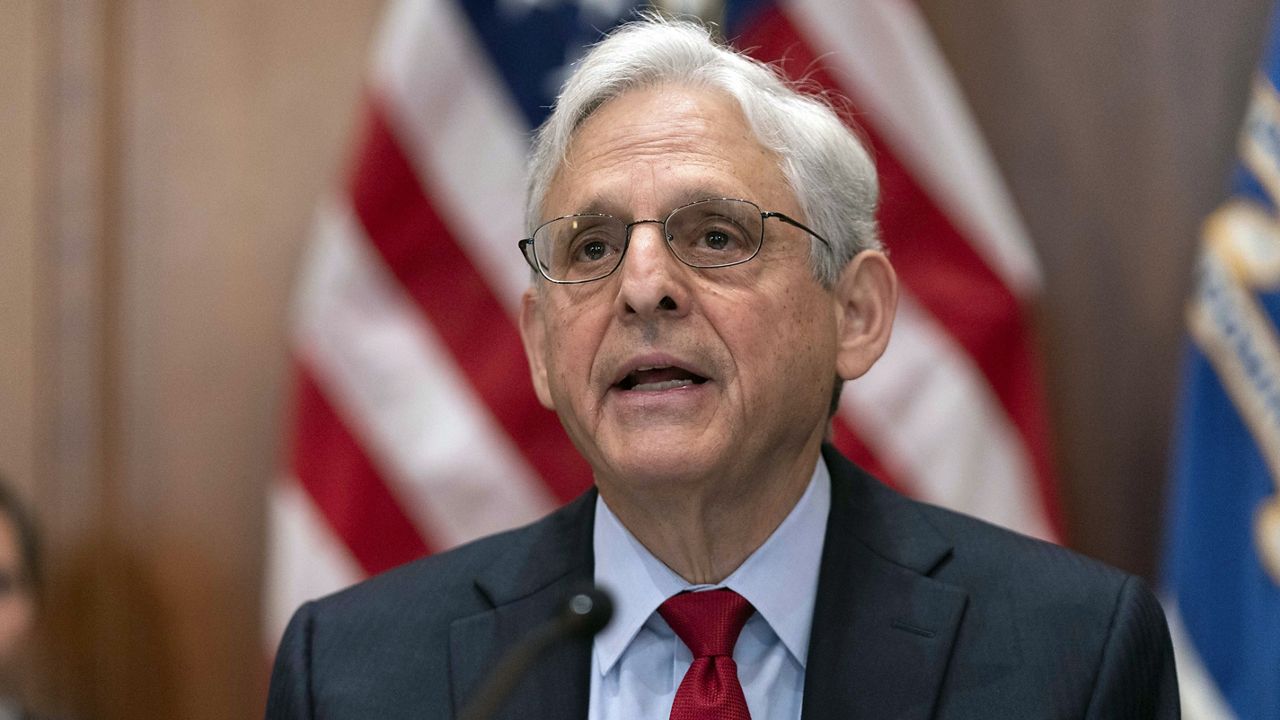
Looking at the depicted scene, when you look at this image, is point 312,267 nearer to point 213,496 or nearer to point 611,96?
point 213,496

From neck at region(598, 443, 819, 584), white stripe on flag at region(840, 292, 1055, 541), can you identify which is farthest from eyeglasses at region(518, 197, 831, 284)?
white stripe on flag at region(840, 292, 1055, 541)

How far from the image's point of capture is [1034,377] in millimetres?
2691

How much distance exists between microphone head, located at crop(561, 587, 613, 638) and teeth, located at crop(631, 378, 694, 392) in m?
0.42

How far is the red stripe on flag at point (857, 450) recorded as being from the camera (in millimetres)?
2723

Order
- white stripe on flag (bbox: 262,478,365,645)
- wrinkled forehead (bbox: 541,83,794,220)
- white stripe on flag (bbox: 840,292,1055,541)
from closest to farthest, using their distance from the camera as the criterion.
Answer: wrinkled forehead (bbox: 541,83,794,220) → white stripe on flag (bbox: 840,292,1055,541) → white stripe on flag (bbox: 262,478,365,645)

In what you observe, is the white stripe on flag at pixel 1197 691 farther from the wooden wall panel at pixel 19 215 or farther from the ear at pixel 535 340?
the wooden wall panel at pixel 19 215

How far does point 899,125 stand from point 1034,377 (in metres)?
0.59

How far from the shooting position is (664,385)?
1.68m

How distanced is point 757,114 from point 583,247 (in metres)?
0.30

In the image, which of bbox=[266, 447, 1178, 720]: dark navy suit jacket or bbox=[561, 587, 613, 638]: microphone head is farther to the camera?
bbox=[266, 447, 1178, 720]: dark navy suit jacket

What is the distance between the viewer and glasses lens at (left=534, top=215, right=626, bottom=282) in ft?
5.74

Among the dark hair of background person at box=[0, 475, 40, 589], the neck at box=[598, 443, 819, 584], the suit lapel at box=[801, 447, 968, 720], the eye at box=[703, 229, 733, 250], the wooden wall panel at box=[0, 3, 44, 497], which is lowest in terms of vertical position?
the suit lapel at box=[801, 447, 968, 720]

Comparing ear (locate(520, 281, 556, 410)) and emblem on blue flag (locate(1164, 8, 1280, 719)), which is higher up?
ear (locate(520, 281, 556, 410))

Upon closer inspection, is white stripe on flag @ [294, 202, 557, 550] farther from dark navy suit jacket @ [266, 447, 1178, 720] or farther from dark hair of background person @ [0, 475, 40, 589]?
dark navy suit jacket @ [266, 447, 1178, 720]
